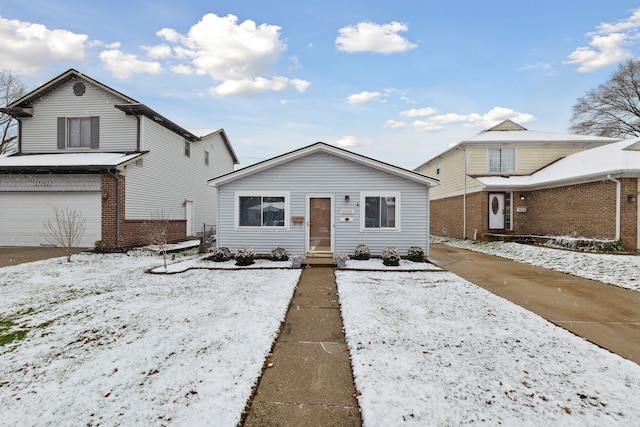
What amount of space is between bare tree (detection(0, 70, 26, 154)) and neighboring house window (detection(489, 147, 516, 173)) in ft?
118

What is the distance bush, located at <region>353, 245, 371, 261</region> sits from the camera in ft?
34.5

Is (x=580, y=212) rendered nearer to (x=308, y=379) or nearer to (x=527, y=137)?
(x=527, y=137)

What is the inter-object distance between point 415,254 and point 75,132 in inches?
673

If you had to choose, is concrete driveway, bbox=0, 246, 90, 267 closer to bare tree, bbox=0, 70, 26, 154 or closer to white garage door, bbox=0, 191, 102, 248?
white garage door, bbox=0, 191, 102, 248

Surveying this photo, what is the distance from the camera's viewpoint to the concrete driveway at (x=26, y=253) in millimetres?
10242

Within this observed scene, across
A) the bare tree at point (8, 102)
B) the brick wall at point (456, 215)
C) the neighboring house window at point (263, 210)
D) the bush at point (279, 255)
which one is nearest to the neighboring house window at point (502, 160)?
the brick wall at point (456, 215)

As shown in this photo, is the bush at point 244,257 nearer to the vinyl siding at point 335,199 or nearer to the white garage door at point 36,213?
the vinyl siding at point 335,199

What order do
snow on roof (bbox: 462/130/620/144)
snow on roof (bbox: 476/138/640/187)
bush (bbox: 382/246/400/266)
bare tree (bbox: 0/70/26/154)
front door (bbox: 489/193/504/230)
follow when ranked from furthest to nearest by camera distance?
bare tree (bbox: 0/70/26/154)
snow on roof (bbox: 462/130/620/144)
front door (bbox: 489/193/504/230)
snow on roof (bbox: 476/138/640/187)
bush (bbox: 382/246/400/266)

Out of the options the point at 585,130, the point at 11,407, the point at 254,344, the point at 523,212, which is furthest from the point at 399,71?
the point at 585,130

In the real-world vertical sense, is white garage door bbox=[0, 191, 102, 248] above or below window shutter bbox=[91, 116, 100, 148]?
below

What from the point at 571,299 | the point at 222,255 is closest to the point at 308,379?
the point at 571,299

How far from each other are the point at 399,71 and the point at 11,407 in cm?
1980

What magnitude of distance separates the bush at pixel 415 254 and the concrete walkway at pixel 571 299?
81cm

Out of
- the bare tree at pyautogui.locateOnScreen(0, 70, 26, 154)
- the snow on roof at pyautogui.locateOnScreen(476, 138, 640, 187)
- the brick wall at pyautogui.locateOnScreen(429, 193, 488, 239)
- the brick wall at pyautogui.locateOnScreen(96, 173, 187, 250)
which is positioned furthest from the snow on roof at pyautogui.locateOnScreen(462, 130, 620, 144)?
the bare tree at pyautogui.locateOnScreen(0, 70, 26, 154)
